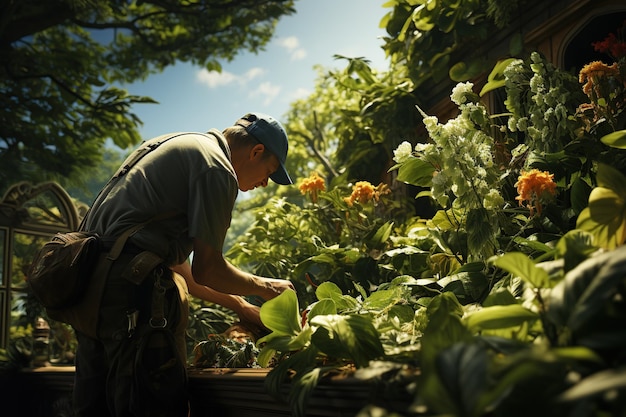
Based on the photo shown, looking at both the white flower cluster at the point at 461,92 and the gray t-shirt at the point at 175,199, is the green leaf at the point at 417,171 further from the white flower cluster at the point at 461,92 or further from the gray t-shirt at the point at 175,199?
the gray t-shirt at the point at 175,199

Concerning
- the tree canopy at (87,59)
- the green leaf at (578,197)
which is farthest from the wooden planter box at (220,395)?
the tree canopy at (87,59)

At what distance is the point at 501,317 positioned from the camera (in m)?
1.02

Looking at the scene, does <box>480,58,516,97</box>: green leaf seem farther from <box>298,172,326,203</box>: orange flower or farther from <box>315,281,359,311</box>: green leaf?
<box>315,281,359,311</box>: green leaf

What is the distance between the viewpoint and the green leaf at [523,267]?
100 cm

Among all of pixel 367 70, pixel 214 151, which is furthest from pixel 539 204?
pixel 367 70

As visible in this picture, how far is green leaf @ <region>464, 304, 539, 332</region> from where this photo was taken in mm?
1010

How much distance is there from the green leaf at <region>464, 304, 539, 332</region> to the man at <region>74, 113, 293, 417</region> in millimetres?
860

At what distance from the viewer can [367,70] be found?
151 inches

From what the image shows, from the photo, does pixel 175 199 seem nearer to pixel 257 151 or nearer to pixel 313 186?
pixel 257 151

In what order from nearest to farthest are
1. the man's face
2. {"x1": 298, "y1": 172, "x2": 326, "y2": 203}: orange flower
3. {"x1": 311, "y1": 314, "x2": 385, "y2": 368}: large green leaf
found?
{"x1": 311, "y1": 314, "x2": 385, "y2": 368}: large green leaf → the man's face → {"x1": 298, "y1": 172, "x2": 326, "y2": 203}: orange flower

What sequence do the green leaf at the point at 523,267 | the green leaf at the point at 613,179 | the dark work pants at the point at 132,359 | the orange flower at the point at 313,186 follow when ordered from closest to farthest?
the green leaf at the point at 523,267 → the green leaf at the point at 613,179 → the dark work pants at the point at 132,359 → the orange flower at the point at 313,186

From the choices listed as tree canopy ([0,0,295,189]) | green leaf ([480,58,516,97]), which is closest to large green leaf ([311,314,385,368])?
green leaf ([480,58,516,97])

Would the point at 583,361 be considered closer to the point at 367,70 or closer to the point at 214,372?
the point at 214,372

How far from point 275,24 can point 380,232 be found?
301 inches
